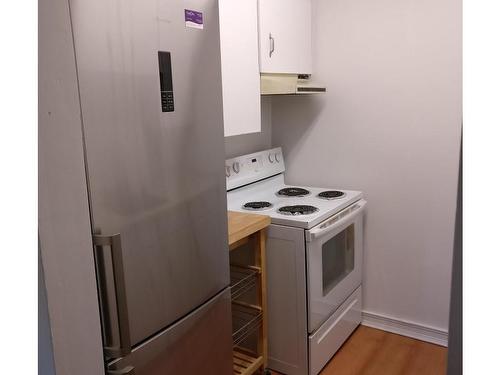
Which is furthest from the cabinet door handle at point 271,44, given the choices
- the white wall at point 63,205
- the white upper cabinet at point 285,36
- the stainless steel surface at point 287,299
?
the white wall at point 63,205

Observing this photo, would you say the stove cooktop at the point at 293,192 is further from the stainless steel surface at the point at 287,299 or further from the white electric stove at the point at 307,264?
the stainless steel surface at the point at 287,299

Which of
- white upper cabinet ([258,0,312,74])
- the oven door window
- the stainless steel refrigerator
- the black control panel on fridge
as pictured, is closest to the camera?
the stainless steel refrigerator

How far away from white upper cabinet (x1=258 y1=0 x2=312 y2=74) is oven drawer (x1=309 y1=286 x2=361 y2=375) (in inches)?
57.3

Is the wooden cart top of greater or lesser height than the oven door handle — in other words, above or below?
above

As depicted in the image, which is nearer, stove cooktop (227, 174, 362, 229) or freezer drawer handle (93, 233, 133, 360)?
freezer drawer handle (93, 233, 133, 360)

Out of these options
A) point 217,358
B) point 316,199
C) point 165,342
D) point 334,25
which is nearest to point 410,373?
point 316,199

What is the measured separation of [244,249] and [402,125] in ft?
4.09

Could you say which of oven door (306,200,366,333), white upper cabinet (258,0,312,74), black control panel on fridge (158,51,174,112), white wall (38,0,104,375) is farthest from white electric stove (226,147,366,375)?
white wall (38,0,104,375)

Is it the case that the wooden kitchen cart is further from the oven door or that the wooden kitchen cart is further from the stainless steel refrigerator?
the stainless steel refrigerator

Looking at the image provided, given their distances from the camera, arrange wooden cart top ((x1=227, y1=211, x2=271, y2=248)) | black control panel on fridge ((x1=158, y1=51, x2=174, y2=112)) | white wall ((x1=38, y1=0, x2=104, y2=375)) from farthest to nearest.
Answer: wooden cart top ((x1=227, y1=211, x2=271, y2=248))
black control panel on fridge ((x1=158, y1=51, x2=174, y2=112))
white wall ((x1=38, y1=0, x2=104, y2=375))

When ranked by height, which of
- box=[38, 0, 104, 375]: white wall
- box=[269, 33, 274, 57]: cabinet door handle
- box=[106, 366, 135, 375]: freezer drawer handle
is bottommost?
box=[106, 366, 135, 375]: freezer drawer handle

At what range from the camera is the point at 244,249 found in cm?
225

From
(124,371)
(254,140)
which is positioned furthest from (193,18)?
(254,140)

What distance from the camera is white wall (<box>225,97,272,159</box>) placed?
8.86 feet
